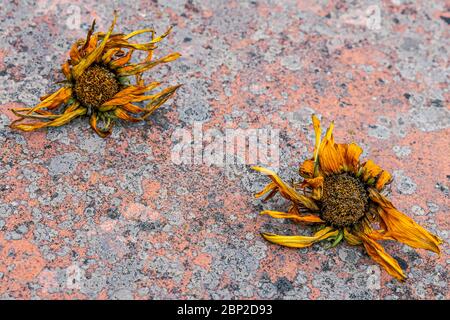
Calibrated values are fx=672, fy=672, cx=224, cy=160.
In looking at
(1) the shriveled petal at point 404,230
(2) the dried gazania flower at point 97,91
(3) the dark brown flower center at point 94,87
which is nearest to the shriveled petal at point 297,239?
(1) the shriveled petal at point 404,230

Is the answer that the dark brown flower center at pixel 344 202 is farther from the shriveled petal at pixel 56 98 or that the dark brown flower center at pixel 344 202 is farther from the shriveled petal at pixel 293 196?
the shriveled petal at pixel 56 98

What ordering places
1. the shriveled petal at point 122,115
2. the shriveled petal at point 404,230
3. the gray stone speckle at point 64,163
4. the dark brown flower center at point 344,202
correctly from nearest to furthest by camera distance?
the shriveled petal at point 404,230
the dark brown flower center at point 344,202
the gray stone speckle at point 64,163
the shriveled petal at point 122,115

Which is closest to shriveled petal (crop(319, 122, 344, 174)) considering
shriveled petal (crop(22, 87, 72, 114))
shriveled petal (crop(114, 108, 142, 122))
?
shriveled petal (crop(114, 108, 142, 122))

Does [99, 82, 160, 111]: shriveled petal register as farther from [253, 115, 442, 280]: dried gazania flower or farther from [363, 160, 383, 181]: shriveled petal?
[363, 160, 383, 181]: shriveled petal

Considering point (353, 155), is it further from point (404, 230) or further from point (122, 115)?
point (122, 115)

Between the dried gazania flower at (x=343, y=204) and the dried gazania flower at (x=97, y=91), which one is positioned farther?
the dried gazania flower at (x=97, y=91)
